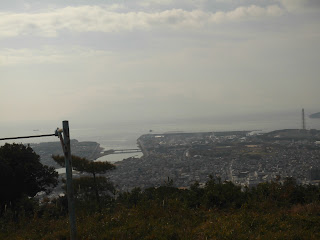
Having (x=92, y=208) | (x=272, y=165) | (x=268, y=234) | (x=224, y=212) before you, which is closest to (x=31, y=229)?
(x=92, y=208)

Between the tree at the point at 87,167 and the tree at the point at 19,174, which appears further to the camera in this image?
the tree at the point at 87,167

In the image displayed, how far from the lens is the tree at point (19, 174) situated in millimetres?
10279

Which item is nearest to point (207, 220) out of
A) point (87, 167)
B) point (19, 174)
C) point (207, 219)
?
point (207, 219)

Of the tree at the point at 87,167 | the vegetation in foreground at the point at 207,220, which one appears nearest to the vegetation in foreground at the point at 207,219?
the vegetation in foreground at the point at 207,220

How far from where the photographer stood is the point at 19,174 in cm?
1078

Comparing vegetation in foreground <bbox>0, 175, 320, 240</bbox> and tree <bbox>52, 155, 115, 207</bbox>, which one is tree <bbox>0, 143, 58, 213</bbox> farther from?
vegetation in foreground <bbox>0, 175, 320, 240</bbox>

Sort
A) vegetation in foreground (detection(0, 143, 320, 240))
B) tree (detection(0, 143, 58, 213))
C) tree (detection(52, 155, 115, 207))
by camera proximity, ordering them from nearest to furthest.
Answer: vegetation in foreground (detection(0, 143, 320, 240)) → tree (detection(0, 143, 58, 213)) → tree (detection(52, 155, 115, 207))

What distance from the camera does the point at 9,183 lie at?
1034cm

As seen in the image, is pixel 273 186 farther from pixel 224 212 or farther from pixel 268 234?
pixel 268 234

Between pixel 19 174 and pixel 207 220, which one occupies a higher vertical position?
pixel 19 174

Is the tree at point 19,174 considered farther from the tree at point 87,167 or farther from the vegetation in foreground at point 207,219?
the vegetation in foreground at point 207,219

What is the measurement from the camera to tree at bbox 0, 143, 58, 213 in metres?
10.3

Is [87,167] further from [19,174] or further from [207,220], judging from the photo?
[207,220]

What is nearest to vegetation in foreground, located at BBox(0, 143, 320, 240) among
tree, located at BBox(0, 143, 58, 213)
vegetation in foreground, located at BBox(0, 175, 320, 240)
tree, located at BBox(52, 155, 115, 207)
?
vegetation in foreground, located at BBox(0, 175, 320, 240)
